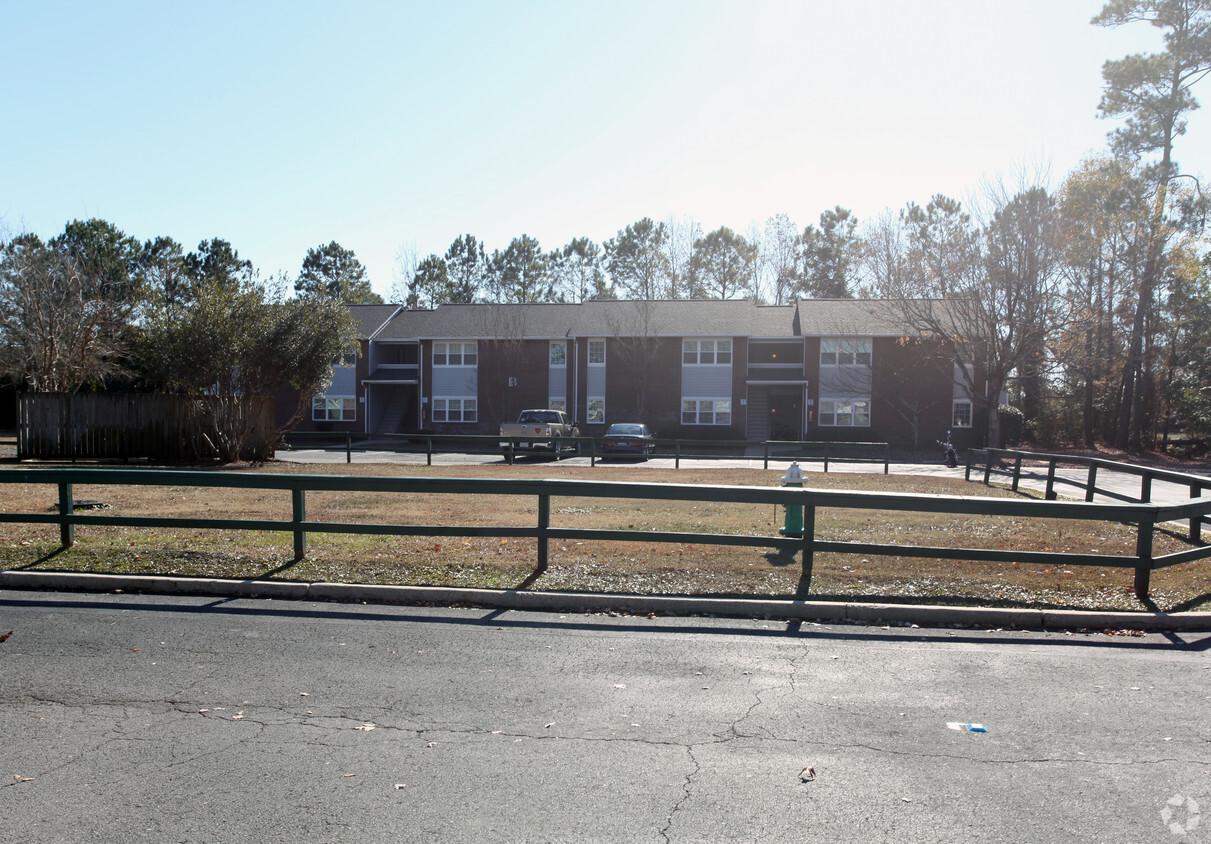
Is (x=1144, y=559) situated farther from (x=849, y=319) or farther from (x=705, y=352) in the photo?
(x=849, y=319)

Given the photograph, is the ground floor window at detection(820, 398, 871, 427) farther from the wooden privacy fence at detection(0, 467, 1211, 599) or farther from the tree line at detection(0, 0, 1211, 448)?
the wooden privacy fence at detection(0, 467, 1211, 599)

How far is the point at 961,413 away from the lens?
139 feet

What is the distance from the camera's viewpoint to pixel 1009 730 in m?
4.67

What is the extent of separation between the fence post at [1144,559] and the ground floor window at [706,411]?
3528cm

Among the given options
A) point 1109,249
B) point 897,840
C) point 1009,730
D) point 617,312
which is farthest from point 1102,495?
point 617,312

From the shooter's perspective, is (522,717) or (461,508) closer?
(522,717)

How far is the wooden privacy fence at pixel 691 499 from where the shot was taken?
7859 millimetres

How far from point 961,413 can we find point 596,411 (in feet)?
63.8

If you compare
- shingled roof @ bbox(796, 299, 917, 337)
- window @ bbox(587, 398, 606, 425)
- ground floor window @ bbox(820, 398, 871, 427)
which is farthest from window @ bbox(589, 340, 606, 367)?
ground floor window @ bbox(820, 398, 871, 427)

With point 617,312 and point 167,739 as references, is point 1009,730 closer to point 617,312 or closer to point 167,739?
point 167,739

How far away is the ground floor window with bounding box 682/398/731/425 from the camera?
142 feet

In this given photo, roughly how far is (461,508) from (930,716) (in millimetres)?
10047

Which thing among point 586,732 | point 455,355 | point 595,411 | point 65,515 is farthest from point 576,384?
point 586,732

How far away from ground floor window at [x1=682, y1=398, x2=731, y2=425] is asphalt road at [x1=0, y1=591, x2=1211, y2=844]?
36.5 meters
